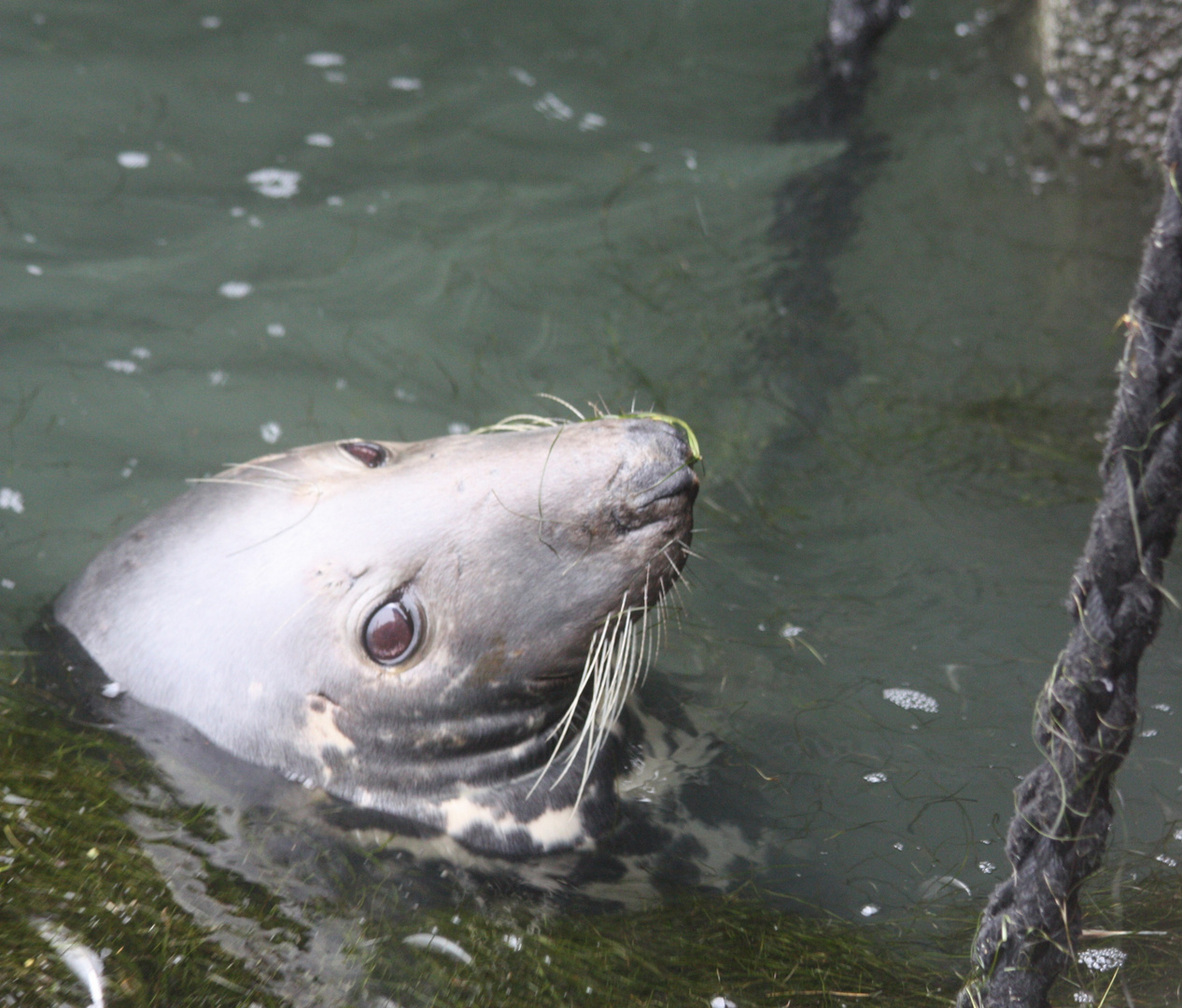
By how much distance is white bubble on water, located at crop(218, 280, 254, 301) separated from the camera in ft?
16.1

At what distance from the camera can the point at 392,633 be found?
2.60 metres

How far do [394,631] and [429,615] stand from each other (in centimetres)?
9

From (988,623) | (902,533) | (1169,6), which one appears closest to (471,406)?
(902,533)

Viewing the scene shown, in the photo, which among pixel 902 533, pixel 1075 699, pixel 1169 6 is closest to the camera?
pixel 1075 699

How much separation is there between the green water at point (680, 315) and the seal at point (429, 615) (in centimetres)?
61

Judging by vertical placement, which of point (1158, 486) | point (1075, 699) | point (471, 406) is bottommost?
point (471, 406)

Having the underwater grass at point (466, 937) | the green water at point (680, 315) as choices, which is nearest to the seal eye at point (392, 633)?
the underwater grass at point (466, 937)

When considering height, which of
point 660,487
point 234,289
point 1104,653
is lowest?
Answer: point 234,289

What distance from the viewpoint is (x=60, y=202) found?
5164 millimetres

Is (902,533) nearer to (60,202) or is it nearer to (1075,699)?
(1075,699)

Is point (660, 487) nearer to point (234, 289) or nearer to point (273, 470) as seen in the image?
point (273, 470)

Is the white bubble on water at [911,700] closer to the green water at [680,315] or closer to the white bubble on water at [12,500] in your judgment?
the green water at [680,315]

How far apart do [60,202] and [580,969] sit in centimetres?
425

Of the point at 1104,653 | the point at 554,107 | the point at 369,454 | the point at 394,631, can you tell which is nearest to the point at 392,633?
the point at 394,631
